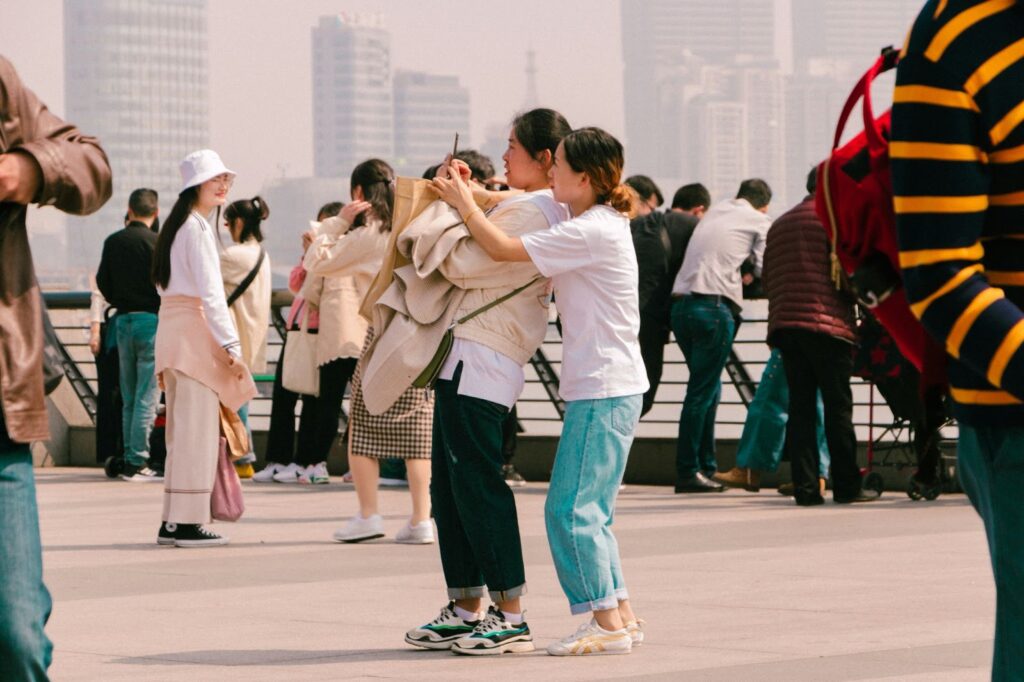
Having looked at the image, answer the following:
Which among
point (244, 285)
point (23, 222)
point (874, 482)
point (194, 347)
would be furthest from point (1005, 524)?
point (244, 285)

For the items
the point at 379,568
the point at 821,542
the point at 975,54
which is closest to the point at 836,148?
the point at 975,54

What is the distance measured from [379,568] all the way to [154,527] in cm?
257

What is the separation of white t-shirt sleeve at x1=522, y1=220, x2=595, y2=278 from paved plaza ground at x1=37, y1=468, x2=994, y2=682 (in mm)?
1194

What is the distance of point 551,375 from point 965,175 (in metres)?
12.0

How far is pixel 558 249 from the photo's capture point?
620cm

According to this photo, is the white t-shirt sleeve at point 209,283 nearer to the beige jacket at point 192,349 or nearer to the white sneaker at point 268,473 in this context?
the beige jacket at point 192,349

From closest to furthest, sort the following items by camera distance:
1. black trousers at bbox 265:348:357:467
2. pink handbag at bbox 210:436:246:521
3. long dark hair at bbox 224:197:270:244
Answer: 1. pink handbag at bbox 210:436:246:521
2. black trousers at bbox 265:348:357:467
3. long dark hair at bbox 224:197:270:244

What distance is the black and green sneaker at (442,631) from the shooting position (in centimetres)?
642

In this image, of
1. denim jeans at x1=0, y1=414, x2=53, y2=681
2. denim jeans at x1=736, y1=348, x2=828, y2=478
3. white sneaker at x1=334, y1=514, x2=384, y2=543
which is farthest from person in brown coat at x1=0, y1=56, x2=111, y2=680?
denim jeans at x1=736, y1=348, x2=828, y2=478

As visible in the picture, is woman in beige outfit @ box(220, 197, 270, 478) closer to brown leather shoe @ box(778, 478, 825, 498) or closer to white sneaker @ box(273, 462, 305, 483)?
white sneaker @ box(273, 462, 305, 483)

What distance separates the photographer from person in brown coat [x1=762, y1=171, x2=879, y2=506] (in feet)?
36.4

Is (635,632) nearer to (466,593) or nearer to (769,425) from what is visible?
(466,593)

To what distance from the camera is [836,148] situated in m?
3.38

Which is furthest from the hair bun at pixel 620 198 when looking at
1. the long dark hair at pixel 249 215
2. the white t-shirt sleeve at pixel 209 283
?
the long dark hair at pixel 249 215
